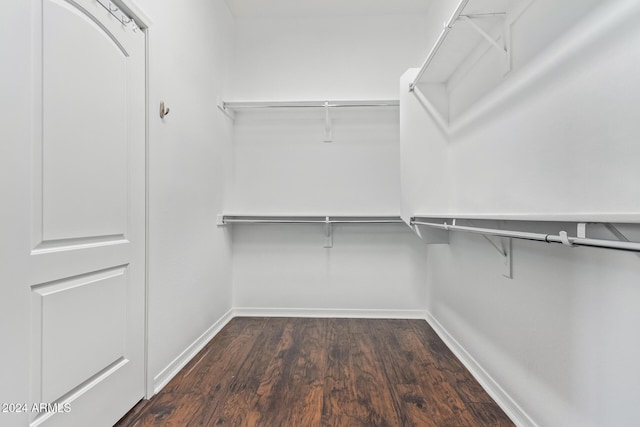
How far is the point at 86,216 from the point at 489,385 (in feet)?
6.78

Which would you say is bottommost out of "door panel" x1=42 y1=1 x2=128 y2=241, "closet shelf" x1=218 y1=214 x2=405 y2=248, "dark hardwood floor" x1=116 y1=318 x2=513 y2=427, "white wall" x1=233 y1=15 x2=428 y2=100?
"dark hardwood floor" x1=116 y1=318 x2=513 y2=427

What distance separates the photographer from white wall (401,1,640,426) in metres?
0.87

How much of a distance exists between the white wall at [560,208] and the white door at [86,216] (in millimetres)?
1583

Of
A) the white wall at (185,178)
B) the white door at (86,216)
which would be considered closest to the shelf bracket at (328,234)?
the white wall at (185,178)

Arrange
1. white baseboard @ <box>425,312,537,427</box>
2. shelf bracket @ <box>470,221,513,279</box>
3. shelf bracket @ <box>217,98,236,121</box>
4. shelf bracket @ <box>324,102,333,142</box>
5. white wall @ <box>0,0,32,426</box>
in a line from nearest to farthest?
white wall @ <box>0,0,32,426</box>
white baseboard @ <box>425,312,537,427</box>
shelf bracket @ <box>470,221,513,279</box>
shelf bracket @ <box>217,98,236,121</box>
shelf bracket @ <box>324,102,333,142</box>

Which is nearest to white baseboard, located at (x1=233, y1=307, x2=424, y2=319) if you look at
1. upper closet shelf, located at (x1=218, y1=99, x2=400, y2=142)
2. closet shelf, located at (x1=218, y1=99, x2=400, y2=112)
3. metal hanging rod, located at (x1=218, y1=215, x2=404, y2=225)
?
metal hanging rod, located at (x1=218, y1=215, x2=404, y2=225)

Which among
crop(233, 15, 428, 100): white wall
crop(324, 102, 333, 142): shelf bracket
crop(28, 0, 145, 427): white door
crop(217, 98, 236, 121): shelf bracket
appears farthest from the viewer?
crop(233, 15, 428, 100): white wall

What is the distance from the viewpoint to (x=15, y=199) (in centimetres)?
89

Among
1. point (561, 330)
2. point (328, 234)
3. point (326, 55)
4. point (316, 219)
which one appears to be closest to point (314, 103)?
point (326, 55)

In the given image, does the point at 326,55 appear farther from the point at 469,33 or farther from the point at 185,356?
the point at 185,356

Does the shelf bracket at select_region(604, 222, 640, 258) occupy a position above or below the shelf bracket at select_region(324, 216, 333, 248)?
above

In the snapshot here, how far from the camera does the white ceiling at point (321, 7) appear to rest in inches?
101

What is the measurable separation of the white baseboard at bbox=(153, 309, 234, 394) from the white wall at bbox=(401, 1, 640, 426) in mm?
1770

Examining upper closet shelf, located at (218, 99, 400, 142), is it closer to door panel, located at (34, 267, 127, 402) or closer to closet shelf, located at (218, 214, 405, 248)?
closet shelf, located at (218, 214, 405, 248)
